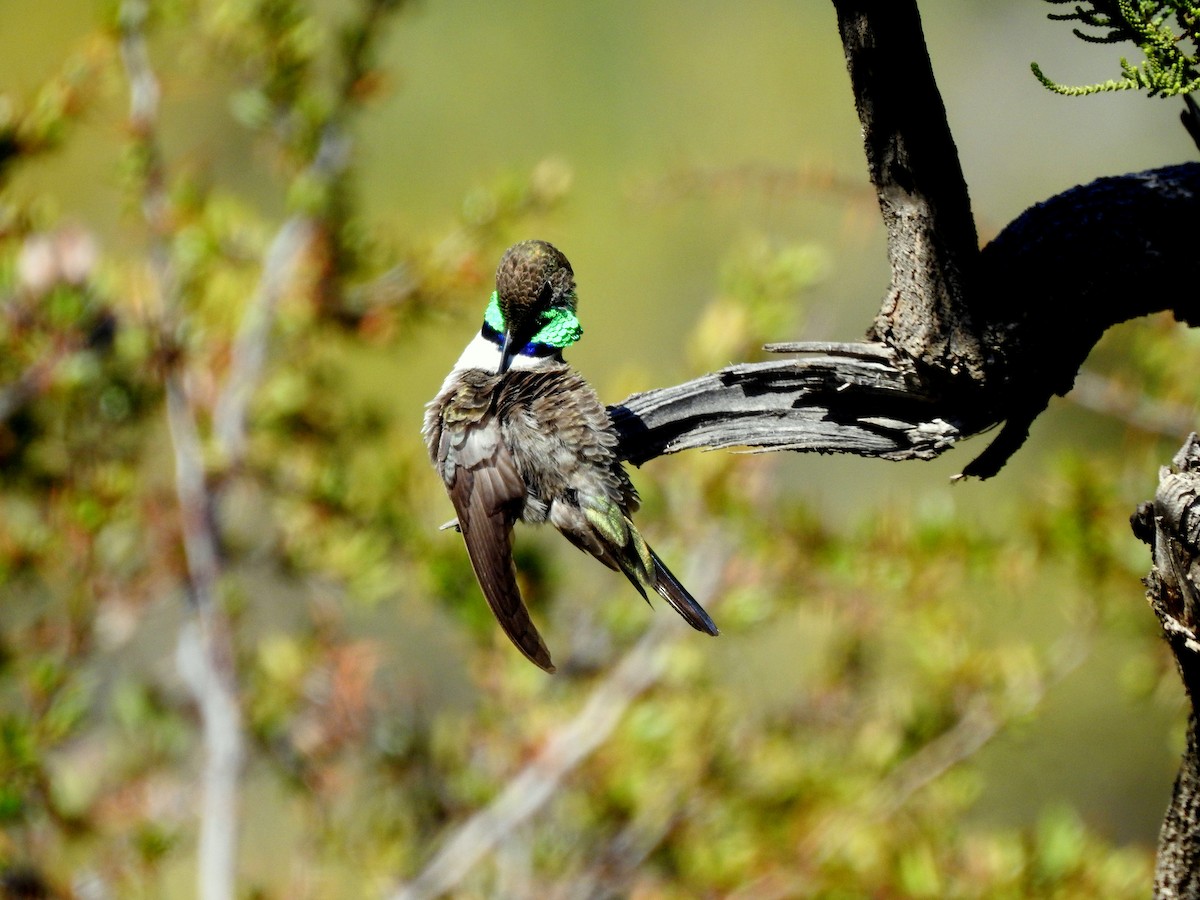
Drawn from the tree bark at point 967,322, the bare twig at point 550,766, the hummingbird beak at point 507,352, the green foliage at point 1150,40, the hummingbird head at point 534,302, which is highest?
the hummingbird head at point 534,302

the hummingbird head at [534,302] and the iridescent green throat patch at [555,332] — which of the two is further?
the iridescent green throat patch at [555,332]

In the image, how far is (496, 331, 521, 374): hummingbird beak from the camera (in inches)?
85.6

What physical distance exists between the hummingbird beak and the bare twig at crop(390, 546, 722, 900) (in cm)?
125

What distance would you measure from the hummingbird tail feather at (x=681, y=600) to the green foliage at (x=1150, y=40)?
2.99 feet

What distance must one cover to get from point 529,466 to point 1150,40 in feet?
3.57

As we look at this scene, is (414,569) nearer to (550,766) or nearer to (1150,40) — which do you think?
(550,766)

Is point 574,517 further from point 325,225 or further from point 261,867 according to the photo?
point 261,867

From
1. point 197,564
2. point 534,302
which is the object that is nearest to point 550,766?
point 197,564

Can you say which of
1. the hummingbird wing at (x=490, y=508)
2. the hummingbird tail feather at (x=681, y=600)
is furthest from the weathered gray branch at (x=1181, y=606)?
the hummingbird wing at (x=490, y=508)

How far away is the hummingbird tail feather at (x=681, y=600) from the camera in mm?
1889

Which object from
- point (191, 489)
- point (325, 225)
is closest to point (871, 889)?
point (191, 489)

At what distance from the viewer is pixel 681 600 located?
195cm

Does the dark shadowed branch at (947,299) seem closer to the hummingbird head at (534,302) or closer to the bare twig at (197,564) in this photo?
the hummingbird head at (534,302)

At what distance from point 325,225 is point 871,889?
2.23m
